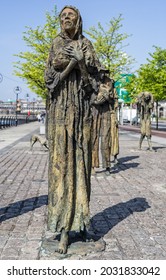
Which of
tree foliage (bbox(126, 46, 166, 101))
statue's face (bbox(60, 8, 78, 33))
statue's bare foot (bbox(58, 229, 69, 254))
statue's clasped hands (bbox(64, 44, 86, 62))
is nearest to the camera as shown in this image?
statue's clasped hands (bbox(64, 44, 86, 62))

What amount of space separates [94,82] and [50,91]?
0.45 metres

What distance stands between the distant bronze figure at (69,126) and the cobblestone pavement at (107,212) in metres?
0.44

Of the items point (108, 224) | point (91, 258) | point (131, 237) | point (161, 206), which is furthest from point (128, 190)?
point (91, 258)

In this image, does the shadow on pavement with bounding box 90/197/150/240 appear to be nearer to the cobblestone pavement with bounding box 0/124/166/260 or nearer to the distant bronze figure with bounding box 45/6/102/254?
the cobblestone pavement with bounding box 0/124/166/260

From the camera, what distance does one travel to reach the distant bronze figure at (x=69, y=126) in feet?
13.5

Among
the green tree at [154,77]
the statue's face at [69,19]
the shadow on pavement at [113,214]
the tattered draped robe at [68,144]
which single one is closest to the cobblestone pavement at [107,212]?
the shadow on pavement at [113,214]

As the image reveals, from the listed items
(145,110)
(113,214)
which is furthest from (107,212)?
(145,110)

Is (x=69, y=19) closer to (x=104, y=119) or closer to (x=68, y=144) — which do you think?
(x=68, y=144)

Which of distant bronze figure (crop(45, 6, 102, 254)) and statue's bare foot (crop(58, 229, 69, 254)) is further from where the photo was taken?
statue's bare foot (crop(58, 229, 69, 254))

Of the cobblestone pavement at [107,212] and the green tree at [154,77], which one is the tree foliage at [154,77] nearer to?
the green tree at [154,77]

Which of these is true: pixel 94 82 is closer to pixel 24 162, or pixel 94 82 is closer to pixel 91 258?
pixel 91 258

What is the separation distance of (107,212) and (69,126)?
2426mm

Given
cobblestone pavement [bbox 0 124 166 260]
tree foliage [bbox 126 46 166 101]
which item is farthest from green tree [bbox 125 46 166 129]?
cobblestone pavement [bbox 0 124 166 260]

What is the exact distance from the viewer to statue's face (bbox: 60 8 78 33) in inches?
162
